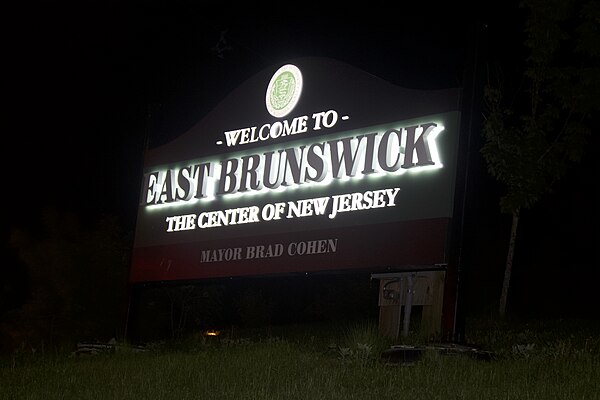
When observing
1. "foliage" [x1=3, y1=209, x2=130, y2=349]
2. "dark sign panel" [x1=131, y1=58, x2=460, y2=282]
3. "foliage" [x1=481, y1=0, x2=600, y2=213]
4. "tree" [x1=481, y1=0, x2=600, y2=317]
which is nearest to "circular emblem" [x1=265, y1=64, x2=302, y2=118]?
"dark sign panel" [x1=131, y1=58, x2=460, y2=282]

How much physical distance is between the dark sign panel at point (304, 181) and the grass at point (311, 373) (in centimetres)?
142

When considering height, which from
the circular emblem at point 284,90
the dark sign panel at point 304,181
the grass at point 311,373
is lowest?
the grass at point 311,373

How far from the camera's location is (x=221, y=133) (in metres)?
15.2

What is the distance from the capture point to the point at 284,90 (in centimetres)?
1440

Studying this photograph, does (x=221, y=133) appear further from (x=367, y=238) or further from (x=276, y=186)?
(x=367, y=238)

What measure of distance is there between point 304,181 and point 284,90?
1623 mm

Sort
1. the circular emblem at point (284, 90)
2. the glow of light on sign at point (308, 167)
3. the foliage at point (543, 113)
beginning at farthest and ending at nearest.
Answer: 1. the foliage at point (543, 113)
2. the circular emblem at point (284, 90)
3. the glow of light on sign at point (308, 167)

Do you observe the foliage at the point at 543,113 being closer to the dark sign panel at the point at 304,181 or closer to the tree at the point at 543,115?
the tree at the point at 543,115

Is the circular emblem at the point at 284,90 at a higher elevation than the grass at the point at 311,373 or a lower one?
higher

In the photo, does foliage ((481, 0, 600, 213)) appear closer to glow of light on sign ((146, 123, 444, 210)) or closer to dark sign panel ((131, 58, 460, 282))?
dark sign panel ((131, 58, 460, 282))

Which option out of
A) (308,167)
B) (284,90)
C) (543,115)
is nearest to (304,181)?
(308,167)

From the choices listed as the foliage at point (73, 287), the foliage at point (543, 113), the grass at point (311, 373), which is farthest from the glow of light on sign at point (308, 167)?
the foliage at point (73, 287)

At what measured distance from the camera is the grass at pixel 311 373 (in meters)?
8.73

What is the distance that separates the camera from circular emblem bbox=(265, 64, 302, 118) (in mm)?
14234
